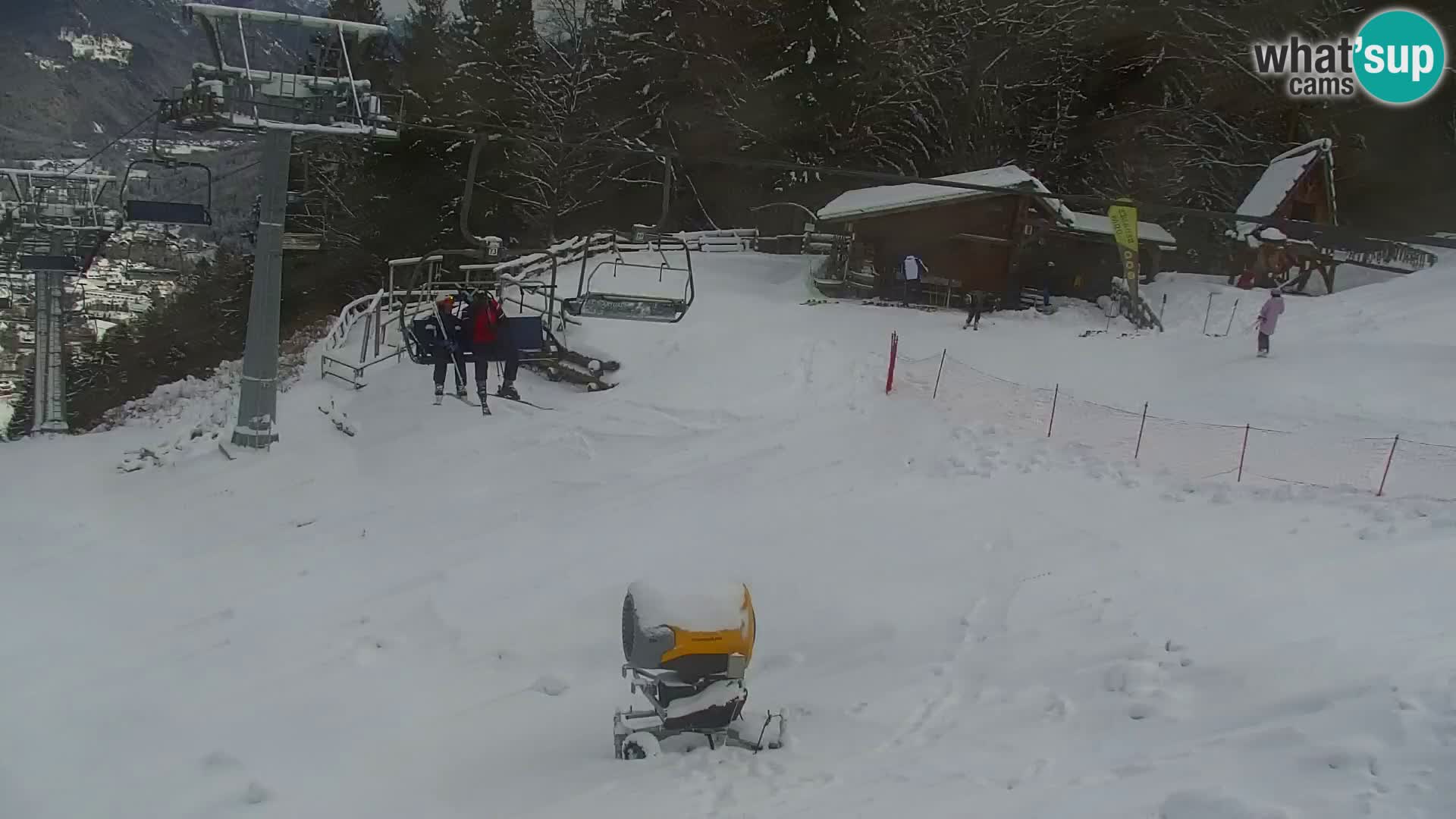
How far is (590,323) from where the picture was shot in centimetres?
2086

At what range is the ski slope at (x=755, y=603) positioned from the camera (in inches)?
252

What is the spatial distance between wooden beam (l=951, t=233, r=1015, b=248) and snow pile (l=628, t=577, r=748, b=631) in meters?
23.9

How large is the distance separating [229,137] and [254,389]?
194 inches

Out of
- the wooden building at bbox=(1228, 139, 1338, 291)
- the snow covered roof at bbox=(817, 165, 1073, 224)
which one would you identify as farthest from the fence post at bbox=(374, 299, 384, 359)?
the wooden building at bbox=(1228, 139, 1338, 291)

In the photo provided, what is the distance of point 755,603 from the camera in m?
10.3

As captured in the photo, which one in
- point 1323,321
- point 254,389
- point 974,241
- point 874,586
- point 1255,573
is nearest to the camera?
point 1255,573

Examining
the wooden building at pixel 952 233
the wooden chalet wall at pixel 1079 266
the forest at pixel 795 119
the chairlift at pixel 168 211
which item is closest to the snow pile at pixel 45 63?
the forest at pixel 795 119

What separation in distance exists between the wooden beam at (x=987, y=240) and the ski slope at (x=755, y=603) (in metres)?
9.34

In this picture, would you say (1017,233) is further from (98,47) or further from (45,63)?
(45,63)

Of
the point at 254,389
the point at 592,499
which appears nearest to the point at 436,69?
the point at 254,389

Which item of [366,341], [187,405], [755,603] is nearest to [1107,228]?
[366,341]

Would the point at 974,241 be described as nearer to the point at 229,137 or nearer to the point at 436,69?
the point at 229,137

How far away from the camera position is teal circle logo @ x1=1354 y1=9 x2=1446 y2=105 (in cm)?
3394

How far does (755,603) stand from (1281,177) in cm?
2815
